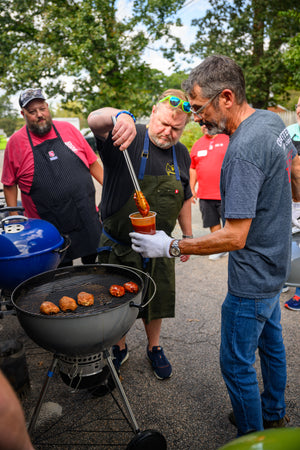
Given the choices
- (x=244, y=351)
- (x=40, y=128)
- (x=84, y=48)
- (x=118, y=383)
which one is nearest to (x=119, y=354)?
(x=118, y=383)

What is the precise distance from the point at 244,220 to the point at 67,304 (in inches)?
39.2

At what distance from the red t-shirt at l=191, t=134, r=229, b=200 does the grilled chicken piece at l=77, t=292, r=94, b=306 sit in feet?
11.0

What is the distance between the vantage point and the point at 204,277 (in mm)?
4688

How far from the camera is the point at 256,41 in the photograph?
54.2 ft

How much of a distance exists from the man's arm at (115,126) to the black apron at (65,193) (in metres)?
1.05

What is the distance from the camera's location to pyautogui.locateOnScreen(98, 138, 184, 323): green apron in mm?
2479

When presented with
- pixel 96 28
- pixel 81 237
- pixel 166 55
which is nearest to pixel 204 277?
pixel 81 237

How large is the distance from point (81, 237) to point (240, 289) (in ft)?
6.44

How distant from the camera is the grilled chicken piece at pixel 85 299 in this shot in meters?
1.91

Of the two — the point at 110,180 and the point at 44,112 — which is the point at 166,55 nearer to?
the point at 44,112

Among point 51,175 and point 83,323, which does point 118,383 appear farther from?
point 51,175

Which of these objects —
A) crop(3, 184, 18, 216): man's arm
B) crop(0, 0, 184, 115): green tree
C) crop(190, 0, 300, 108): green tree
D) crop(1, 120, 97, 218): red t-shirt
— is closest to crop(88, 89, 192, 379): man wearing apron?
crop(1, 120, 97, 218): red t-shirt

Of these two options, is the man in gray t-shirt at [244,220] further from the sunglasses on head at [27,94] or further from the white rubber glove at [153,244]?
the sunglasses on head at [27,94]

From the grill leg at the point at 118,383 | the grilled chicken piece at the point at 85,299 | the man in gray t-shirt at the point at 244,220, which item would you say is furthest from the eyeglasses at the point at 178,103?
the grill leg at the point at 118,383
